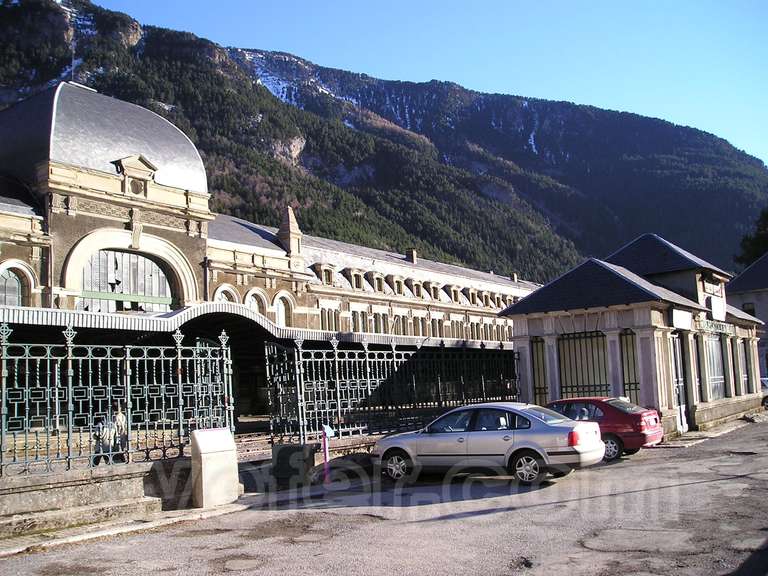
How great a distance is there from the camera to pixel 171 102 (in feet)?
424

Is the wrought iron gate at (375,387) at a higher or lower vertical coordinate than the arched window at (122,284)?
lower

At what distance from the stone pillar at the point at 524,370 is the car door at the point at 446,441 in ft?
31.2

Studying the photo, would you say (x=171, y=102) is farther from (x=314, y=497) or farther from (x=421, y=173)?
(x=314, y=497)

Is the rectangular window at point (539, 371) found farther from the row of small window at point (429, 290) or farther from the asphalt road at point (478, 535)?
the row of small window at point (429, 290)

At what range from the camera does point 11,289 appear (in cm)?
2720

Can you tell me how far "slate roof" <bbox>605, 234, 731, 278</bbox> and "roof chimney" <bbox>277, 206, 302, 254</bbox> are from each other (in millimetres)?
20151

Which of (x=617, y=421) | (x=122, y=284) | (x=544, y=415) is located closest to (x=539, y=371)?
(x=617, y=421)

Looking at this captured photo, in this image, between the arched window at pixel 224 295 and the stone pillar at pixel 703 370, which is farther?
the arched window at pixel 224 295

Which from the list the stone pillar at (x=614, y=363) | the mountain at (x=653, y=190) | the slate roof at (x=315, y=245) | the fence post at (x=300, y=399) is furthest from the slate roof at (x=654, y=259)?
the mountain at (x=653, y=190)

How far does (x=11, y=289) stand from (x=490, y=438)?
69.9 feet

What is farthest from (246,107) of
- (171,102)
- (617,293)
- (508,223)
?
(617,293)

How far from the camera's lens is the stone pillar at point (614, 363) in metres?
21.1

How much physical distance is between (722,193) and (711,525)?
146m

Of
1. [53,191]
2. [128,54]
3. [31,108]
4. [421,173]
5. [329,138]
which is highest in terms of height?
[128,54]
